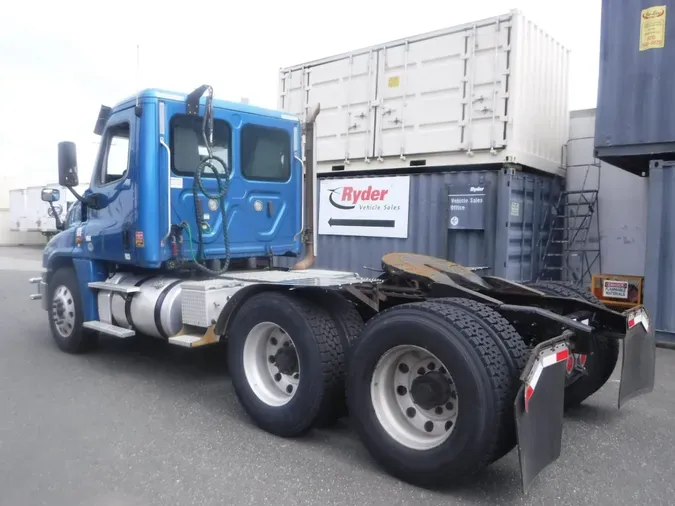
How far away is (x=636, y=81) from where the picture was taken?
7648 millimetres

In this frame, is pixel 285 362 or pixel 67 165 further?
pixel 67 165

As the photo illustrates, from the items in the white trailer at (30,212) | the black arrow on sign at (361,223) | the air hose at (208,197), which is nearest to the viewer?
the air hose at (208,197)

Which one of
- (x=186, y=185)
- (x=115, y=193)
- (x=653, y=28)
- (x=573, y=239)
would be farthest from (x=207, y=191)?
(x=573, y=239)

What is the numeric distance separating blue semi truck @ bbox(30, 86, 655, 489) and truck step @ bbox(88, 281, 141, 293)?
0.03m

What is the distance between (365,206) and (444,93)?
2342 millimetres

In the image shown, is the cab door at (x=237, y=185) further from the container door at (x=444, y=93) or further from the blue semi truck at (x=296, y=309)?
the container door at (x=444, y=93)

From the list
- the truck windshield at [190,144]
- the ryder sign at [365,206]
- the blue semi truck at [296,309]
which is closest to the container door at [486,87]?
the ryder sign at [365,206]

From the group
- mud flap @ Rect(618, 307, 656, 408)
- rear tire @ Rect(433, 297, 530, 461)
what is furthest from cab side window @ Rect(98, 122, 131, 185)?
mud flap @ Rect(618, 307, 656, 408)

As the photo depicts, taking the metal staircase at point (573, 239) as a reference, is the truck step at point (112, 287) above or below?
below

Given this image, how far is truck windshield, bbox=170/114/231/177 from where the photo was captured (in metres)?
5.39

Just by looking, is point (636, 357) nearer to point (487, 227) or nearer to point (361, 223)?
point (487, 227)

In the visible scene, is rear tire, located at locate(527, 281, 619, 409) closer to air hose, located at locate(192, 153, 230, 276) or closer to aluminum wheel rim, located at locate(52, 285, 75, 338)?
air hose, located at locate(192, 153, 230, 276)

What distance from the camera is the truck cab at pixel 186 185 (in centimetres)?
526

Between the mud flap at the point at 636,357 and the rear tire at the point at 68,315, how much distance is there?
204 inches
